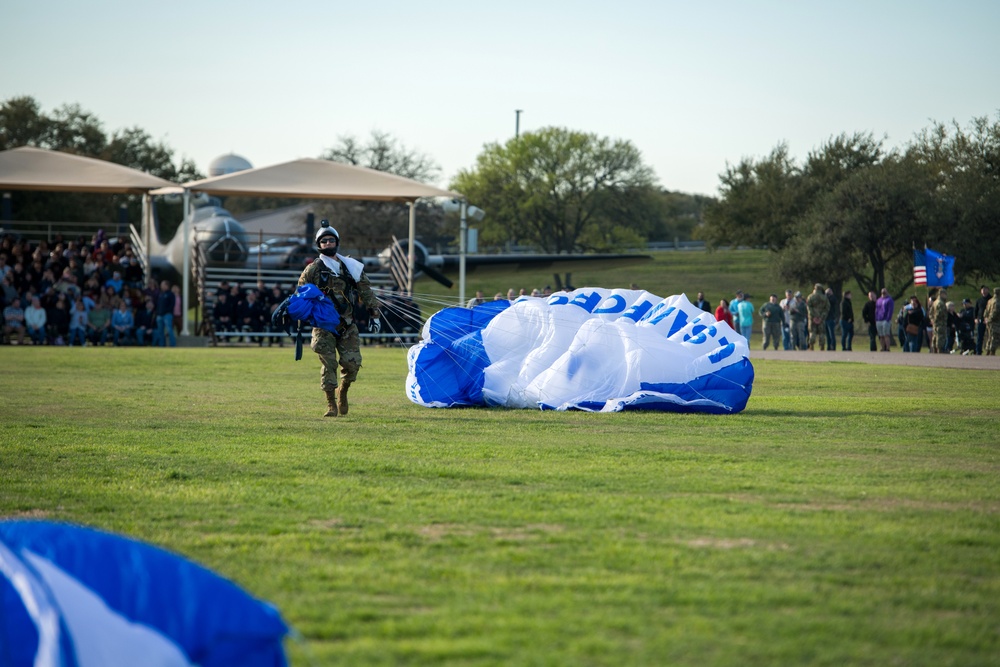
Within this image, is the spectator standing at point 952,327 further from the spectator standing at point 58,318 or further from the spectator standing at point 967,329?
the spectator standing at point 58,318

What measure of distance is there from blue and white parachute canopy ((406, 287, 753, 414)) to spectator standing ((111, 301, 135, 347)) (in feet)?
64.3

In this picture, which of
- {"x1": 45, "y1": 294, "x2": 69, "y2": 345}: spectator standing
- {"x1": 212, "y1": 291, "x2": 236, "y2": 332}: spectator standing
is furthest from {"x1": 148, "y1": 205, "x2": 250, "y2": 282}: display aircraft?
{"x1": 45, "y1": 294, "x2": 69, "y2": 345}: spectator standing

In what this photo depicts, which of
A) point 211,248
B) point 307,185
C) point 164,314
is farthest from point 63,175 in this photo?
point 307,185

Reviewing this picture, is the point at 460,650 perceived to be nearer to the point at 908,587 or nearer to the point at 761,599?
the point at 761,599

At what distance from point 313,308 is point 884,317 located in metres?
23.7

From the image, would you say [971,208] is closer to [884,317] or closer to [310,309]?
[884,317]

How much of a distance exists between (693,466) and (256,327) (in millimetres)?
25585

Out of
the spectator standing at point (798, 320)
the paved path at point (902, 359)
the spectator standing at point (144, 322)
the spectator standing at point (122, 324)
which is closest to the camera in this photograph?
the paved path at point (902, 359)

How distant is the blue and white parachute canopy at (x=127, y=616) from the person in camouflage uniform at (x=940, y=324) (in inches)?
1147

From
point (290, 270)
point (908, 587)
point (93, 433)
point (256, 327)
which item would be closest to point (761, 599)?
point (908, 587)

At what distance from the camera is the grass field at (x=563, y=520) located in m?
3.91

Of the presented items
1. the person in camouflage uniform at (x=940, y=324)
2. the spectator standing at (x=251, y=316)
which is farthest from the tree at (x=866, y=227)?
the spectator standing at (x=251, y=316)

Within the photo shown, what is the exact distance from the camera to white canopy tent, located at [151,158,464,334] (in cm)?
3219

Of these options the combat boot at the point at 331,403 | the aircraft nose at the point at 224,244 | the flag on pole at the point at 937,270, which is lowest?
the combat boot at the point at 331,403
